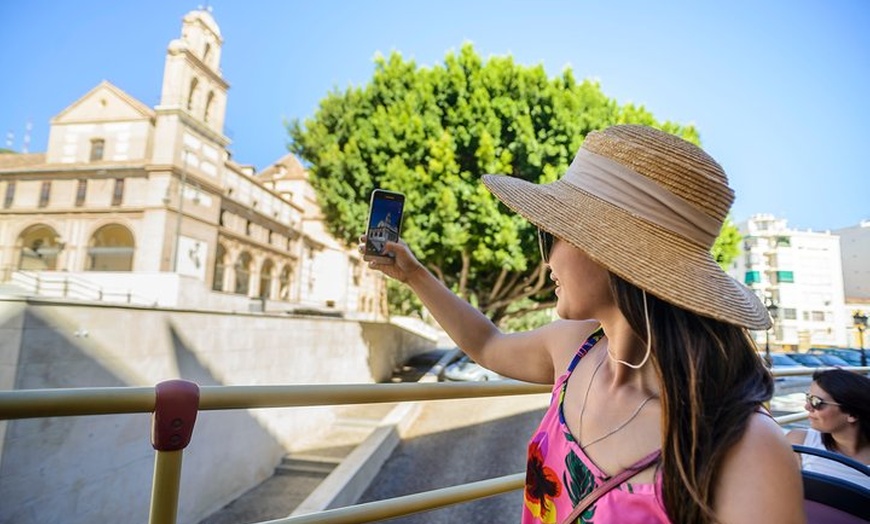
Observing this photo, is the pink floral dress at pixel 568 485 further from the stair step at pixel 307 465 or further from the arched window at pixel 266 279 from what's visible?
the arched window at pixel 266 279

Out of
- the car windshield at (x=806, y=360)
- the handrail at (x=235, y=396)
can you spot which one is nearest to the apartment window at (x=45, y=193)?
the handrail at (x=235, y=396)

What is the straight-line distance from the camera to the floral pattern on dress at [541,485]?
37.4 inches

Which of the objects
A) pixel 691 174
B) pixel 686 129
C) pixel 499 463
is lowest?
pixel 499 463

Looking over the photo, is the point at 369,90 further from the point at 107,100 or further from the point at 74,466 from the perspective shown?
the point at 107,100

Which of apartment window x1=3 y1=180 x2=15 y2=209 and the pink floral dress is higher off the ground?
apartment window x1=3 y1=180 x2=15 y2=209

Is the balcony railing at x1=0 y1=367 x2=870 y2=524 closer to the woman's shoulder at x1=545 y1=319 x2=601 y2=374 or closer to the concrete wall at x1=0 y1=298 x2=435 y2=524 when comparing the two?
the woman's shoulder at x1=545 y1=319 x2=601 y2=374

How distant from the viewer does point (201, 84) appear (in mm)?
28125

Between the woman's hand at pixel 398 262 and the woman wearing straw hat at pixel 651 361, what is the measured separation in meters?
0.52

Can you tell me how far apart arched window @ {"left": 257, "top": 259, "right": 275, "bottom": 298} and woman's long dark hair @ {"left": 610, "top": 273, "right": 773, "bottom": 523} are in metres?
36.3

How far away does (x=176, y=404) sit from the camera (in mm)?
862

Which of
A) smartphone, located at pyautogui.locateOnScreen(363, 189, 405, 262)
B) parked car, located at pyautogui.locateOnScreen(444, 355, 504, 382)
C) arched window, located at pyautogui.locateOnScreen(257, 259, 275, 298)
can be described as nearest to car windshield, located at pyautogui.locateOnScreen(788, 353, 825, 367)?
parked car, located at pyautogui.locateOnScreen(444, 355, 504, 382)

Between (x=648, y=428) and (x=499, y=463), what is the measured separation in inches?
310

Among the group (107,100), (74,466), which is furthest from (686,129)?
(107,100)

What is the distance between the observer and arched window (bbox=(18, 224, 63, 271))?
27391mm
